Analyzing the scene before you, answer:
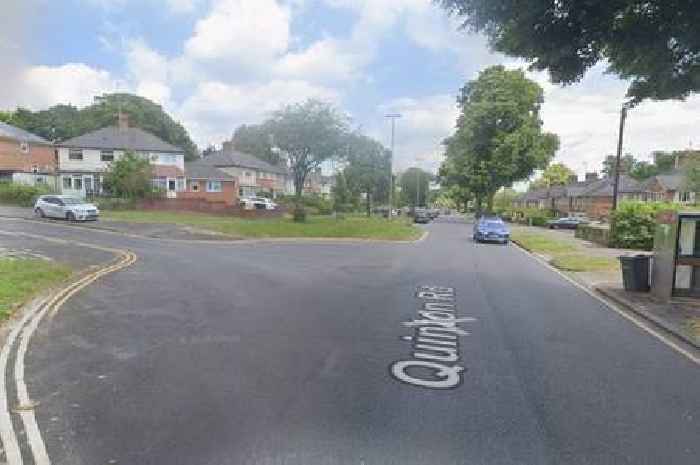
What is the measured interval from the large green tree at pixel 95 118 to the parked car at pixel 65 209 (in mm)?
45057

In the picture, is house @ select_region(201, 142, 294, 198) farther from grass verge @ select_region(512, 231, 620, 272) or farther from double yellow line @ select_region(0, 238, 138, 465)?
double yellow line @ select_region(0, 238, 138, 465)

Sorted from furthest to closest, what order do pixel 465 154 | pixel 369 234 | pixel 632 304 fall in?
pixel 465 154, pixel 369 234, pixel 632 304

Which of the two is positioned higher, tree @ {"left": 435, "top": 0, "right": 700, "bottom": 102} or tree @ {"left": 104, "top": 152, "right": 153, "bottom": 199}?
tree @ {"left": 435, "top": 0, "right": 700, "bottom": 102}

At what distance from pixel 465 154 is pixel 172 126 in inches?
1948

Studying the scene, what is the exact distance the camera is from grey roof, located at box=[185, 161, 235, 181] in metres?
56.7

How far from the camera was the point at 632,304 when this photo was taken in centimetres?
1126

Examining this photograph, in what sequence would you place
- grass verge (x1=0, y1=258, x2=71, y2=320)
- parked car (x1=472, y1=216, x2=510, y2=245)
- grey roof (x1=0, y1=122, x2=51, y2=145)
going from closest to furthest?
grass verge (x1=0, y1=258, x2=71, y2=320) < parked car (x1=472, y1=216, x2=510, y2=245) < grey roof (x1=0, y1=122, x2=51, y2=145)

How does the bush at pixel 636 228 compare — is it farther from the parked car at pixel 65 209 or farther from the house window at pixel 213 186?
the house window at pixel 213 186

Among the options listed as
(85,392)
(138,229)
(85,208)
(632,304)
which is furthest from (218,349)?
(85,208)

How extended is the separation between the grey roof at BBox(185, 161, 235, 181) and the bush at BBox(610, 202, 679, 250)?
4051 centimetres

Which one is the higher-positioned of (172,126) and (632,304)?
(172,126)

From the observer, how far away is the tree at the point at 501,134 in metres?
56.1

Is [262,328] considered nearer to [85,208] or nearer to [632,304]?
[632,304]

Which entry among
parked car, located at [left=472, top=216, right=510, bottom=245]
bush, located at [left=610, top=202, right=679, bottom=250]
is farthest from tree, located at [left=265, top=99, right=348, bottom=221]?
bush, located at [left=610, top=202, right=679, bottom=250]
